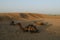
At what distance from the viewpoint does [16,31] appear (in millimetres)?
3305

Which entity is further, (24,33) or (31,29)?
(31,29)

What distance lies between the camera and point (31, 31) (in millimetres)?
3293

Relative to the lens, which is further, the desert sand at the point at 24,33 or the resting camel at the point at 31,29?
the resting camel at the point at 31,29

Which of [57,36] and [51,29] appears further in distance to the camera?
[51,29]

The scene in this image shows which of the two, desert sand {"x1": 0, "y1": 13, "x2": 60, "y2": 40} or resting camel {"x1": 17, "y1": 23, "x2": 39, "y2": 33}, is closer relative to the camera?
desert sand {"x1": 0, "y1": 13, "x2": 60, "y2": 40}

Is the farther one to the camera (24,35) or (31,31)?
(31,31)

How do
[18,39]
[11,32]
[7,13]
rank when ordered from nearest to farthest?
[18,39]
[11,32]
[7,13]

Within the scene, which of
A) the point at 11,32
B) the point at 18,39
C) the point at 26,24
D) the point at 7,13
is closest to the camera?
the point at 18,39

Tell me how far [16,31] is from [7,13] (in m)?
1.18

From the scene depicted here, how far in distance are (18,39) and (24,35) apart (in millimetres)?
195

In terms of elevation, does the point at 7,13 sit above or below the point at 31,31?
above

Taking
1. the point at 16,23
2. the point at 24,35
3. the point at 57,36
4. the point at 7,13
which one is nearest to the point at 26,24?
the point at 16,23

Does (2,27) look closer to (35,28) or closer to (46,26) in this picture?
(35,28)

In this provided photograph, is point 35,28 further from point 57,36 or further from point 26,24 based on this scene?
point 57,36
